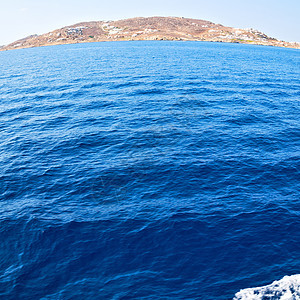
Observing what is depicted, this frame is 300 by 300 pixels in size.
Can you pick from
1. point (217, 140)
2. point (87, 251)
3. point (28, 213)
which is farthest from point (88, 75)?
point (87, 251)

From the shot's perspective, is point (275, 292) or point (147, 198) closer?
point (275, 292)

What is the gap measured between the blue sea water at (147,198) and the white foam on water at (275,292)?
57cm

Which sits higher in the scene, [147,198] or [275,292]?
[147,198]

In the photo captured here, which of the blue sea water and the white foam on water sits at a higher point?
the blue sea water

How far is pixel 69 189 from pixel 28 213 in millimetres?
5363

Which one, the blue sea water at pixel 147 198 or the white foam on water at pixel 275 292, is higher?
the blue sea water at pixel 147 198

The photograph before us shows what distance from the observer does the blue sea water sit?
774 inches

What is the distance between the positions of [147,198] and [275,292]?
15081mm

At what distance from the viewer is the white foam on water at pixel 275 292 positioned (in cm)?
1777

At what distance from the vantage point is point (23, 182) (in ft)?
103

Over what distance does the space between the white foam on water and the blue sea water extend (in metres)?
0.57

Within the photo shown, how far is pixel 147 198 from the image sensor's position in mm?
28234

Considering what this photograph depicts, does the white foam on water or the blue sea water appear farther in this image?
the blue sea water

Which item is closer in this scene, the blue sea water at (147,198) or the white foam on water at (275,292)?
the white foam on water at (275,292)
